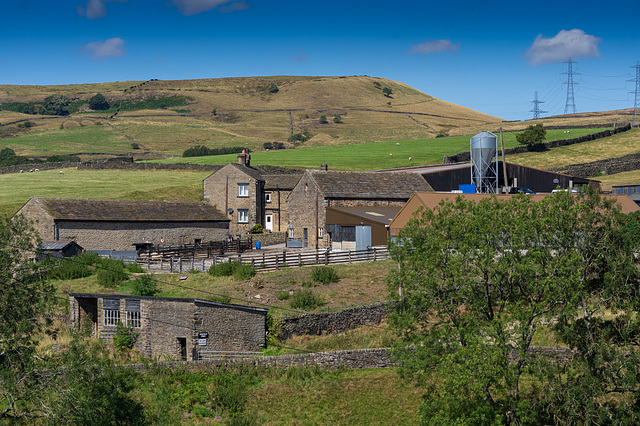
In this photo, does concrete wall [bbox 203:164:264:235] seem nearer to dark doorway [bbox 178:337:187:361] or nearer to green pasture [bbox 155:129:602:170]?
green pasture [bbox 155:129:602:170]

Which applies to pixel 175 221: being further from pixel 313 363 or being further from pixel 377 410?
pixel 377 410

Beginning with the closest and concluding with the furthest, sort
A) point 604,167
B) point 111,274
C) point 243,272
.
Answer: point 243,272, point 111,274, point 604,167

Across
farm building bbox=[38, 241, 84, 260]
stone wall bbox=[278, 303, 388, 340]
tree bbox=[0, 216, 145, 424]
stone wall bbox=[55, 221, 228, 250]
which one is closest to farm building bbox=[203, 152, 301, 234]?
stone wall bbox=[55, 221, 228, 250]

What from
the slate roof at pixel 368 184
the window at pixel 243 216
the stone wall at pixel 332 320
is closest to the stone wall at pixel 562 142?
the slate roof at pixel 368 184

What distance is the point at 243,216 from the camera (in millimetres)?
57375

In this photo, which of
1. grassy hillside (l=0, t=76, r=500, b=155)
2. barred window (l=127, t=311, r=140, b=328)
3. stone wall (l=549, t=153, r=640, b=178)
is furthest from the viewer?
grassy hillside (l=0, t=76, r=500, b=155)

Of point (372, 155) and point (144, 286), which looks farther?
point (372, 155)

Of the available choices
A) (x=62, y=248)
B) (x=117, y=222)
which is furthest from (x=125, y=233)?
(x=62, y=248)

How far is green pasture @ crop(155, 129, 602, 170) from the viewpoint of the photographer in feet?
293

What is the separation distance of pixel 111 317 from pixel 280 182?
113 ft

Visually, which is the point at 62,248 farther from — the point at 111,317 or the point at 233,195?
the point at 233,195

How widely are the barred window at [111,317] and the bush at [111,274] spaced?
6.94 m

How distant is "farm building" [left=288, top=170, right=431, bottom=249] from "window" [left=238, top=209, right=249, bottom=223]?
752cm

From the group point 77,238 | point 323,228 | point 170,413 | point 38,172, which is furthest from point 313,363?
point 38,172
